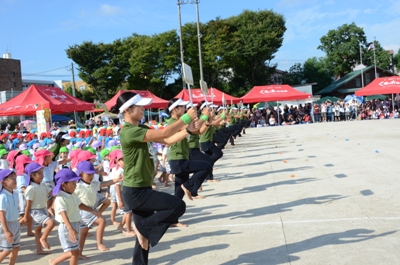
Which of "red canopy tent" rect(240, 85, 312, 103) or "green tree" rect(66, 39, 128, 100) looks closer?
"red canopy tent" rect(240, 85, 312, 103)


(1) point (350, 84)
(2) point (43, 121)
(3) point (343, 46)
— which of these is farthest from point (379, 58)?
(2) point (43, 121)

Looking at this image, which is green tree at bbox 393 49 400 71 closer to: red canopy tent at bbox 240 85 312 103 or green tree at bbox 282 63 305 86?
green tree at bbox 282 63 305 86

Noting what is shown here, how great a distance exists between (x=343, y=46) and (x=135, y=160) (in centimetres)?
6637

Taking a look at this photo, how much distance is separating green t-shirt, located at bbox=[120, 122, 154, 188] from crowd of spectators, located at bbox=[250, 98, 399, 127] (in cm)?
3263

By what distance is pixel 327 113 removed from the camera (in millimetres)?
36969

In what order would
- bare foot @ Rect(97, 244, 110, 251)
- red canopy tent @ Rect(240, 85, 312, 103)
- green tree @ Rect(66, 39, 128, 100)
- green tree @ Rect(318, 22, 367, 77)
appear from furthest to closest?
green tree @ Rect(318, 22, 367, 77)
green tree @ Rect(66, 39, 128, 100)
red canopy tent @ Rect(240, 85, 312, 103)
bare foot @ Rect(97, 244, 110, 251)

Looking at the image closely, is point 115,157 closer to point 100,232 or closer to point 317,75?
point 100,232

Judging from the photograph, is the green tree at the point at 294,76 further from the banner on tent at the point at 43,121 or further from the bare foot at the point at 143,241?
the bare foot at the point at 143,241

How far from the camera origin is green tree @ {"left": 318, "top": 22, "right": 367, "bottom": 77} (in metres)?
65.8

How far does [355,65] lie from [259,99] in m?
40.2

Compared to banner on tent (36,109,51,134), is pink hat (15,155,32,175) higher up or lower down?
lower down

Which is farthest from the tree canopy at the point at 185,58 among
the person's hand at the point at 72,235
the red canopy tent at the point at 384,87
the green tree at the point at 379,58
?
the person's hand at the point at 72,235

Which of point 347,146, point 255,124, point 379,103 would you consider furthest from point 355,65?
point 347,146

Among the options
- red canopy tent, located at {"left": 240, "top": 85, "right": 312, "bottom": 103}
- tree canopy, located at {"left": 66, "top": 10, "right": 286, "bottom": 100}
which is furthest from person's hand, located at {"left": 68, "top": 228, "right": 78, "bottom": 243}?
tree canopy, located at {"left": 66, "top": 10, "right": 286, "bottom": 100}
